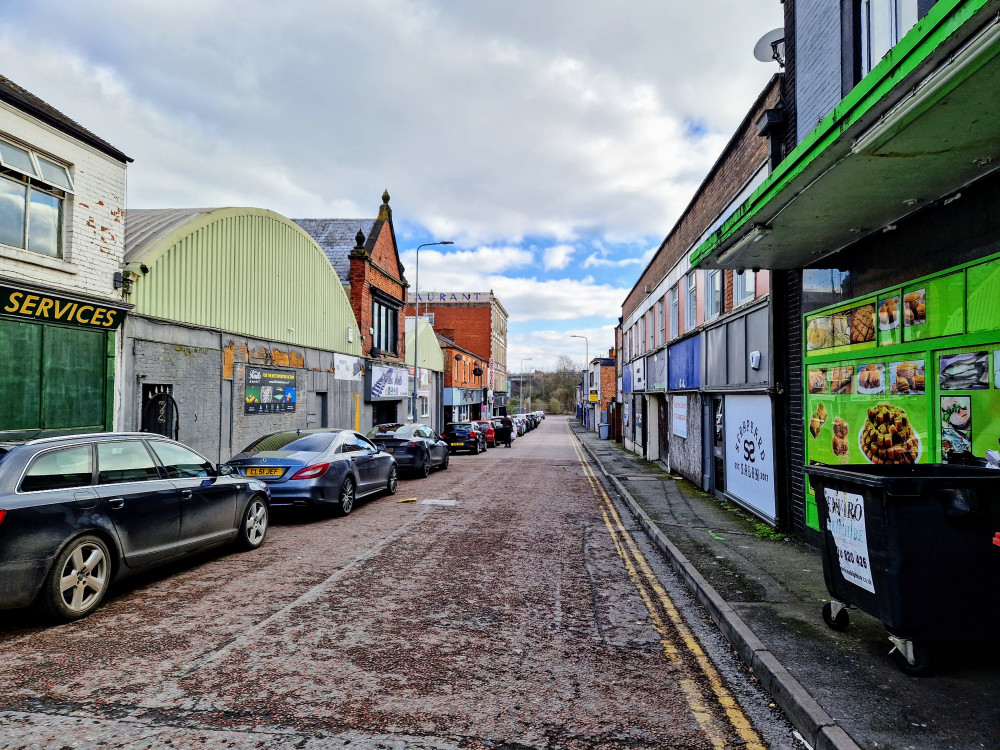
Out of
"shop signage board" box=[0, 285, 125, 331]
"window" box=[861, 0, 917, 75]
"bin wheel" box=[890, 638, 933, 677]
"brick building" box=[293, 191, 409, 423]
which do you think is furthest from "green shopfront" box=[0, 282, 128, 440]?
"brick building" box=[293, 191, 409, 423]

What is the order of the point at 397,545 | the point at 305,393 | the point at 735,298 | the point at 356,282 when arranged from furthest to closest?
the point at 356,282, the point at 305,393, the point at 735,298, the point at 397,545

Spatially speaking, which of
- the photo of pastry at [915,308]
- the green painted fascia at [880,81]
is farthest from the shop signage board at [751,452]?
the green painted fascia at [880,81]

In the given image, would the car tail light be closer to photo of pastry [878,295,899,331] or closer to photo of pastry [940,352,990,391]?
photo of pastry [878,295,899,331]

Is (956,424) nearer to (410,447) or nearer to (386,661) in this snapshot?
(386,661)

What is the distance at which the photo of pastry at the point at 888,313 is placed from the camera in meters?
6.64

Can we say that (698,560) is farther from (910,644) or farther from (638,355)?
(638,355)

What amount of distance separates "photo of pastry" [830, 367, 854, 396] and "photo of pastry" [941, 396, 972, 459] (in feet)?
5.30

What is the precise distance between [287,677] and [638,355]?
→ 2434 cm

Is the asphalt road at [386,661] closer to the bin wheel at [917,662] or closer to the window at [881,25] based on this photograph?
the bin wheel at [917,662]

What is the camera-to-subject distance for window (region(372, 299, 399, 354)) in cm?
2677

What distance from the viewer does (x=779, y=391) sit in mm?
9539

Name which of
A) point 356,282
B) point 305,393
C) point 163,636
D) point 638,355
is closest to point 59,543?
point 163,636

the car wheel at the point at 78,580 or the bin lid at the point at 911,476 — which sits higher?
the bin lid at the point at 911,476

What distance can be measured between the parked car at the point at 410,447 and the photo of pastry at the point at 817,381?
10.3 meters
